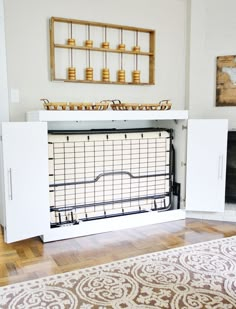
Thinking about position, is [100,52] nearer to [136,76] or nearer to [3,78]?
[136,76]

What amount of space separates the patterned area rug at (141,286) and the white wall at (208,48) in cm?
187

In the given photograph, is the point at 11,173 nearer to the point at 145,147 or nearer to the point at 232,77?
the point at 145,147

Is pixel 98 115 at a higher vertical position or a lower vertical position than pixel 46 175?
higher

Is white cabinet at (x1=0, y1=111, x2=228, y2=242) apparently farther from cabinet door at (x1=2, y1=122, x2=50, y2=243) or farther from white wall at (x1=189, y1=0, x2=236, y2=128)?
white wall at (x1=189, y1=0, x2=236, y2=128)

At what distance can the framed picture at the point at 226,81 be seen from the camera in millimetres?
3652

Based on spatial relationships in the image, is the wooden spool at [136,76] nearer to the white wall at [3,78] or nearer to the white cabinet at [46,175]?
the white cabinet at [46,175]

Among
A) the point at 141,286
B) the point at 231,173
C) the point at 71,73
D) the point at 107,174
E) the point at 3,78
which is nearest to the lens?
the point at 141,286

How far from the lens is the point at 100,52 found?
11.1 feet

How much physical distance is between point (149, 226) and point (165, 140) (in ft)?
2.86

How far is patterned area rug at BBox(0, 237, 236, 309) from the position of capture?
5.99ft

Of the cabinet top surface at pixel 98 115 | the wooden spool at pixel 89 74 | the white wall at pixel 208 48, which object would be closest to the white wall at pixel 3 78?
the cabinet top surface at pixel 98 115

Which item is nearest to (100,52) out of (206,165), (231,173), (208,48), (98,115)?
(98,115)

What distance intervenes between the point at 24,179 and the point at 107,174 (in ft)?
2.69

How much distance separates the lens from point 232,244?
270 centimetres
